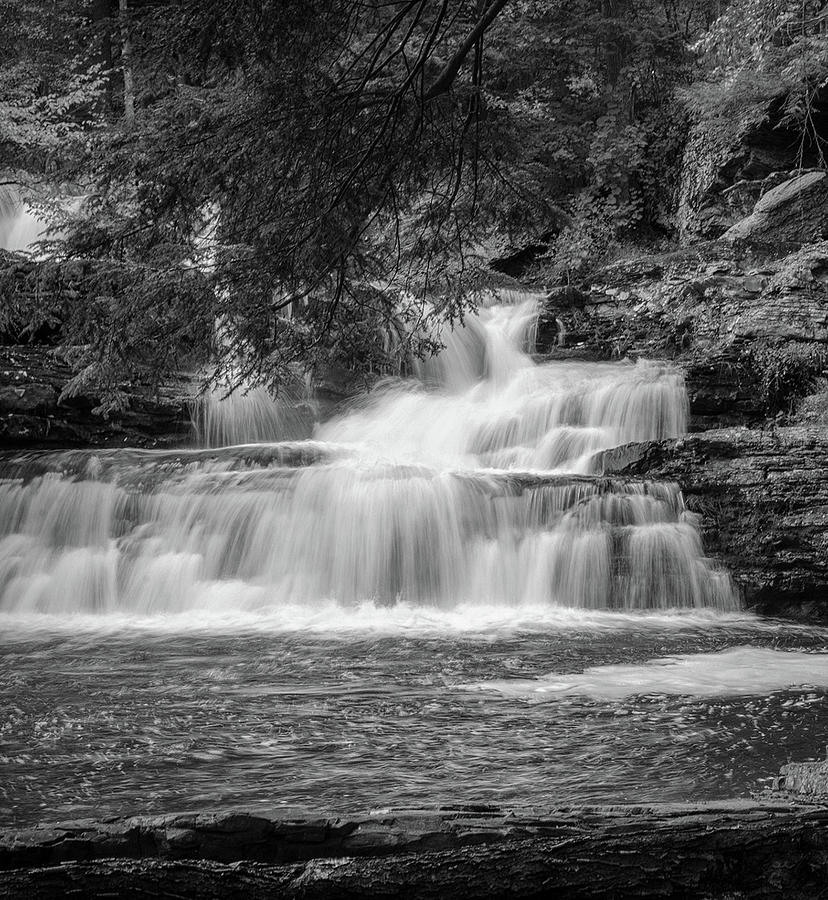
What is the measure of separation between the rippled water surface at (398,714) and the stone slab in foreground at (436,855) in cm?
30

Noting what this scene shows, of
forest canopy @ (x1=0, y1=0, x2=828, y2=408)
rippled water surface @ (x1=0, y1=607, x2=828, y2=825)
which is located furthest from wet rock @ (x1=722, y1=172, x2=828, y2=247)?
forest canopy @ (x1=0, y1=0, x2=828, y2=408)

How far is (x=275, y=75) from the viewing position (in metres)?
5.34

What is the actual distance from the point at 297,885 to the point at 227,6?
4558 millimetres

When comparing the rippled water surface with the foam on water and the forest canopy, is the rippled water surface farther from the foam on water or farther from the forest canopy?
the forest canopy

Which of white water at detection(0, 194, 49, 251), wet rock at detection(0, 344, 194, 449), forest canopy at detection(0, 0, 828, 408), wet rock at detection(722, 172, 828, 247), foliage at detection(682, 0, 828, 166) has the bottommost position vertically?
wet rock at detection(0, 344, 194, 449)

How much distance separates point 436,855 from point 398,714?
10.3 ft

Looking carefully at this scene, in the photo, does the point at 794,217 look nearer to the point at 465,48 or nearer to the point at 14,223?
the point at 465,48

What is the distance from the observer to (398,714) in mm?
5270

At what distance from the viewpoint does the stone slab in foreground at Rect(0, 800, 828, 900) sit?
7.03 ft

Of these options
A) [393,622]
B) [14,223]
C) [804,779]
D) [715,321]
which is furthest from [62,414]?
[804,779]

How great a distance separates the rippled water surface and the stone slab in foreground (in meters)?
0.30

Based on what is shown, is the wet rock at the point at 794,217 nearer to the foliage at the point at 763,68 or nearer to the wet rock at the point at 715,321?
the wet rock at the point at 715,321

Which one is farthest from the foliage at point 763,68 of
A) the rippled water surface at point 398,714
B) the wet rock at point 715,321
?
the rippled water surface at point 398,714

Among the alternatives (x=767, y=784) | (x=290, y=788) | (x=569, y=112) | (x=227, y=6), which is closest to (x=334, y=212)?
(x=227, y=6)
